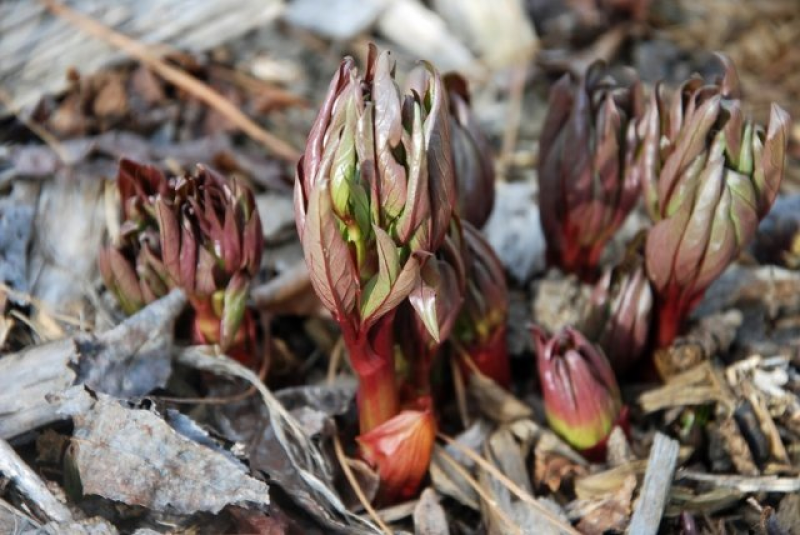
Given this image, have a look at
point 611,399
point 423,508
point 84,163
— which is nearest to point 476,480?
point 423,508

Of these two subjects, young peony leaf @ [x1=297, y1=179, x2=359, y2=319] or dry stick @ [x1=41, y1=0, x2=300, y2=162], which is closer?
young peony leaf @ [x1=297, y1=179, x2=359, y2=319]

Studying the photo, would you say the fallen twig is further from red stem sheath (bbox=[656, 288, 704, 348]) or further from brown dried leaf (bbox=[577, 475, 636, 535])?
red stem sheath (bbox=[656, 288, 704, 348])

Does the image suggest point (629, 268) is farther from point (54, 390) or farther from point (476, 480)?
point (54, 390)

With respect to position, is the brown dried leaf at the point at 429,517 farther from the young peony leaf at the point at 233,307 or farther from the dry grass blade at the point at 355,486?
the young peony leaf at the point at 233,307

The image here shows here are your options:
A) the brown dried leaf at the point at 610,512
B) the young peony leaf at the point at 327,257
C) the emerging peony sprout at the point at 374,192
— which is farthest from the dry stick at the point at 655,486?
the young peony leaf at the point at 327,257

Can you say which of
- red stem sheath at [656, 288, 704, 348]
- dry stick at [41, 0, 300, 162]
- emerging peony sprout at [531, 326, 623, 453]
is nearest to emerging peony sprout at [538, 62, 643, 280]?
red stem sheath at [656, 288, 704, 348]

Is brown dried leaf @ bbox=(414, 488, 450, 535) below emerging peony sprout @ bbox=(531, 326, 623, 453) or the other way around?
below

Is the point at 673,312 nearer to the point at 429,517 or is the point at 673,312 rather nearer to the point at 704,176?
the point at 704,176
